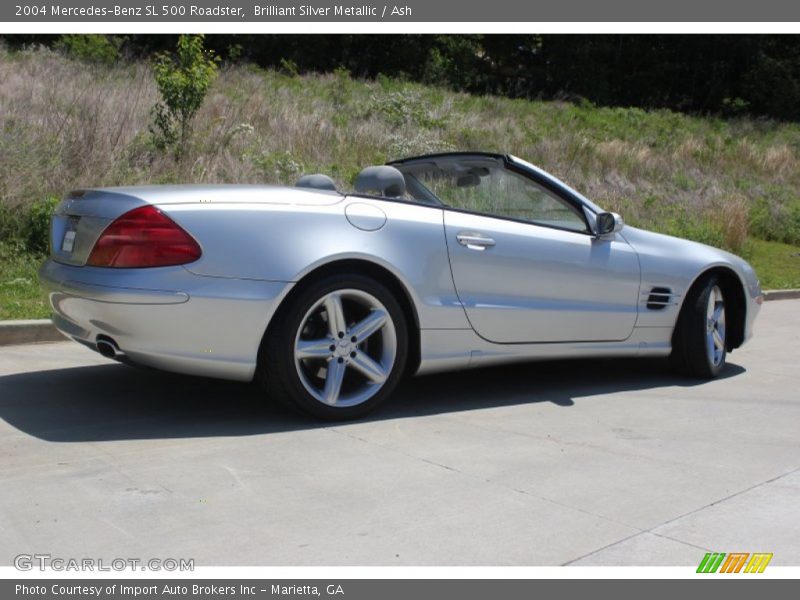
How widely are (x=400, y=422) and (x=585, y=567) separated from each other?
2088mm

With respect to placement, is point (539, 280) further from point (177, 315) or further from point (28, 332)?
point (28, 332)

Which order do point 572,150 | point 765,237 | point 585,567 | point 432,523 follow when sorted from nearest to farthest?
point 585,567
point 432,523
point 765,237
point 572,150

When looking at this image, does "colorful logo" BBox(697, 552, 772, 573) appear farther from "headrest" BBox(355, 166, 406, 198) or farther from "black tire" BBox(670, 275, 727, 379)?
"black tire" BBox(670, 275, 727, 379)

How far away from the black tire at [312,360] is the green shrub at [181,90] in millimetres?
7957

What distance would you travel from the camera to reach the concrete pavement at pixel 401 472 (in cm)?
355

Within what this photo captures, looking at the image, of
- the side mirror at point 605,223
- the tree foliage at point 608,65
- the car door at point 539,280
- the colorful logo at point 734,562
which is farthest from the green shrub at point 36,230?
the tree foliage at point 608,65

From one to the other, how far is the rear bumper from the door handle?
3.77 ft

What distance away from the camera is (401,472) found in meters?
4.43

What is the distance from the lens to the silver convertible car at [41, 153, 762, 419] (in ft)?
15.5

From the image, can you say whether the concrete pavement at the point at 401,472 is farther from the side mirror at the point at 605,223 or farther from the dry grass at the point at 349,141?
the dry grass at the point at 349,141

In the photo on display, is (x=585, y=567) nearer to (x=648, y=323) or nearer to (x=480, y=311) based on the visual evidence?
(x=480, y=311)

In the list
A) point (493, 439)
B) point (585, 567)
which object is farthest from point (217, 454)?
point (585, 567)
